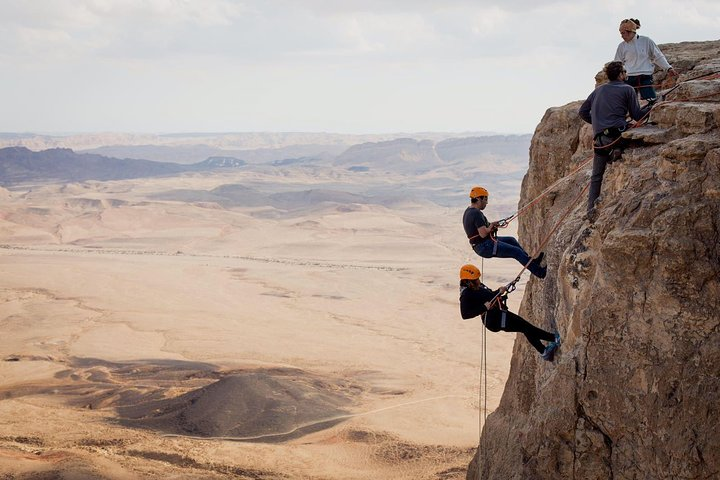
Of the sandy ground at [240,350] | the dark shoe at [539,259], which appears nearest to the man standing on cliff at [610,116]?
the dark shoe at [539,259]

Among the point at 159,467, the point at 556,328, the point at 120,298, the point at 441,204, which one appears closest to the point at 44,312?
the point at 120,298

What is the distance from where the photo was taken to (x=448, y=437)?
778 inches

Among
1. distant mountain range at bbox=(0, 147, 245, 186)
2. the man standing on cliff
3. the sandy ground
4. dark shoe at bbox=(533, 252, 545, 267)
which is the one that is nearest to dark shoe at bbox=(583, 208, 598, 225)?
the man standing on cliff

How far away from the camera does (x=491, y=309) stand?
30.5 feet

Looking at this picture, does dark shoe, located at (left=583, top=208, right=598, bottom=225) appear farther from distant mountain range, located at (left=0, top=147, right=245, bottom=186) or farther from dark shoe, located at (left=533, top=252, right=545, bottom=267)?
distant mountain range, located at (left=0, top=147, right=245, bottom=186)

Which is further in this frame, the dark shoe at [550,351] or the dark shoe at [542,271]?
the dark shoe at [542,271]

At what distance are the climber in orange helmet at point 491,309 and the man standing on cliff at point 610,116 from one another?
5.00ft

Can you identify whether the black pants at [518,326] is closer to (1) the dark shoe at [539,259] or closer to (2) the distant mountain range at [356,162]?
(1) the dark shoe at [539,259]

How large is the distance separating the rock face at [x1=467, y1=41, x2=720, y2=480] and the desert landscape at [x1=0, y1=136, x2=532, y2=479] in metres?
7.95

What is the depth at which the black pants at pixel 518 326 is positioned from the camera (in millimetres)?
9016

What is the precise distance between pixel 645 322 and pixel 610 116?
274 cm

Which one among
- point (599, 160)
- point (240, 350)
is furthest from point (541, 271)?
point (240, 350)

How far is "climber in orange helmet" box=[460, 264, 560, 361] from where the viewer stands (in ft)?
29.7

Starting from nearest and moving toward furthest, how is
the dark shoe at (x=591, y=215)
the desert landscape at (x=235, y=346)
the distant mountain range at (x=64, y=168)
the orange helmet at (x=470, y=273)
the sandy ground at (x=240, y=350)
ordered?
1. the dark shoe at (x=591, y=215)
2. the orange helmet at (x=470, y=273)
3. the sandy ground at (x=240, y=350)
4. the desert landscape at (x=235, y=346)
5. the distant mountain range at (x=64, y=168)
